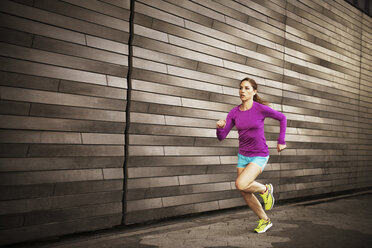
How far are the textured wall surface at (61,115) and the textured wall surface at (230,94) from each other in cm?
31

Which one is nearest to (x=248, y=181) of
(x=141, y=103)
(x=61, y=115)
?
(x=141, y=103)

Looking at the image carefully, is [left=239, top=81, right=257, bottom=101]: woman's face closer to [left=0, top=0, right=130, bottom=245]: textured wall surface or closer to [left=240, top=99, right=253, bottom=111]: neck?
[left=240, top=99, right=253, bottom=111]: neck

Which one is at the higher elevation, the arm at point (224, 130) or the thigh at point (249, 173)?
the arm at point (224, 130)

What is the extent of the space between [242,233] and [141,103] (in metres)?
2.18

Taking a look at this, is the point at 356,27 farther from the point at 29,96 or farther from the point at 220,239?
the point at 29,96

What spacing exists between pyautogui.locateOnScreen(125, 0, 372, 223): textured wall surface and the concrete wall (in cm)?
2

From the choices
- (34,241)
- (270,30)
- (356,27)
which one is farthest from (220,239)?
(356,27)

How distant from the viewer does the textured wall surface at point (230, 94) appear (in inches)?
172

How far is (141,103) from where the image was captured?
4281mm

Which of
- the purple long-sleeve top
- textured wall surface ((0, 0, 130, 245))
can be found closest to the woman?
the purple long-sleeve top

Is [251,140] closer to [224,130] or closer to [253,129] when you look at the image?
[253,129]

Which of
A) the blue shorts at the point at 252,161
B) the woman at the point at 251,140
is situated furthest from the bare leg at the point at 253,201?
the blue shorts at the point at 252,161

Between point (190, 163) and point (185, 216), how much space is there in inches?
32.2

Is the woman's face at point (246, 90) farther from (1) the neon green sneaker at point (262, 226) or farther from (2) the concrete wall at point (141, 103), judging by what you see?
(1) the neon green sneaker at point (262, 226)
